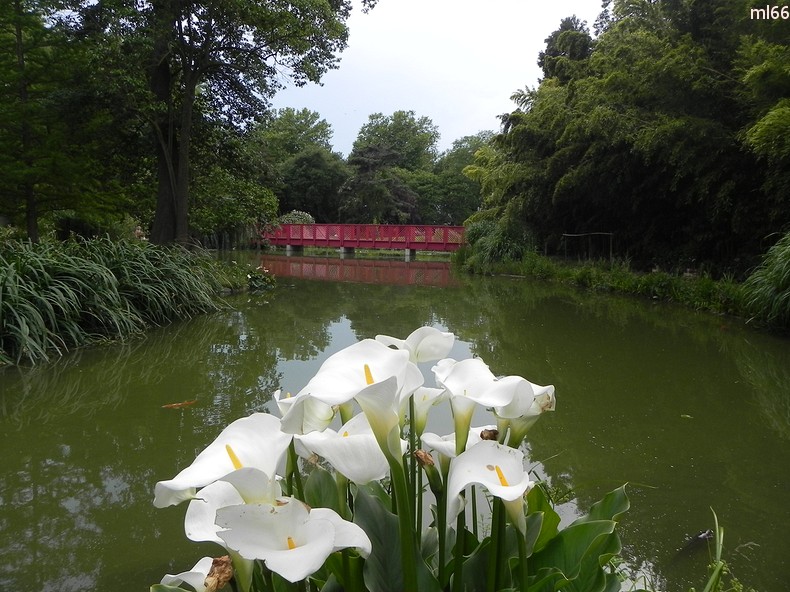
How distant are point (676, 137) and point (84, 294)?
276 inches

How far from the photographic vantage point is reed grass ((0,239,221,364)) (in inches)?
159

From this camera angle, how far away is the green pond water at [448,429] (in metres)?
1.71

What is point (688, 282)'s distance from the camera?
7.93 m

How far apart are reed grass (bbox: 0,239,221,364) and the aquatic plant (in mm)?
3843

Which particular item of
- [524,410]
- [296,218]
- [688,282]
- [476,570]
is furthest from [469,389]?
[296,218]

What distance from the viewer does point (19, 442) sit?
2574 mm

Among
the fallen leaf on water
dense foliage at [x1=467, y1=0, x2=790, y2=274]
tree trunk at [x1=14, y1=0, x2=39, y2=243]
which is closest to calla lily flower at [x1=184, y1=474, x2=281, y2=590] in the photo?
the fallen leaf on water

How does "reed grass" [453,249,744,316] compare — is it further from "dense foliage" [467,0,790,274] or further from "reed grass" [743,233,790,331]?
"dense foliage" [467,0,790,274]

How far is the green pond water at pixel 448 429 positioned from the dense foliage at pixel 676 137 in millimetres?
2135

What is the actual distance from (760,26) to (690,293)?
3.19m

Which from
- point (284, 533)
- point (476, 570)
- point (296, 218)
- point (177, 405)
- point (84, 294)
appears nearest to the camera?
point (284, 533)

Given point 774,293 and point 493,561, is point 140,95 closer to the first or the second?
point 774,293

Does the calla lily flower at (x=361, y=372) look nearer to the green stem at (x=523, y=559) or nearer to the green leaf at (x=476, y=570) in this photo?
the green stem at (x=523, y=559)

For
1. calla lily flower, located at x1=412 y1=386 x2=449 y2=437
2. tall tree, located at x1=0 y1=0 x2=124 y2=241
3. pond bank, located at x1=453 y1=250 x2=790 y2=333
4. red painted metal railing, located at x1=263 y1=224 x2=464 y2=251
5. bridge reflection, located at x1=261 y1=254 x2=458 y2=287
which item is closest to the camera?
calla lily flower, located at x1=412 y1=386 x2=449 y2=437
